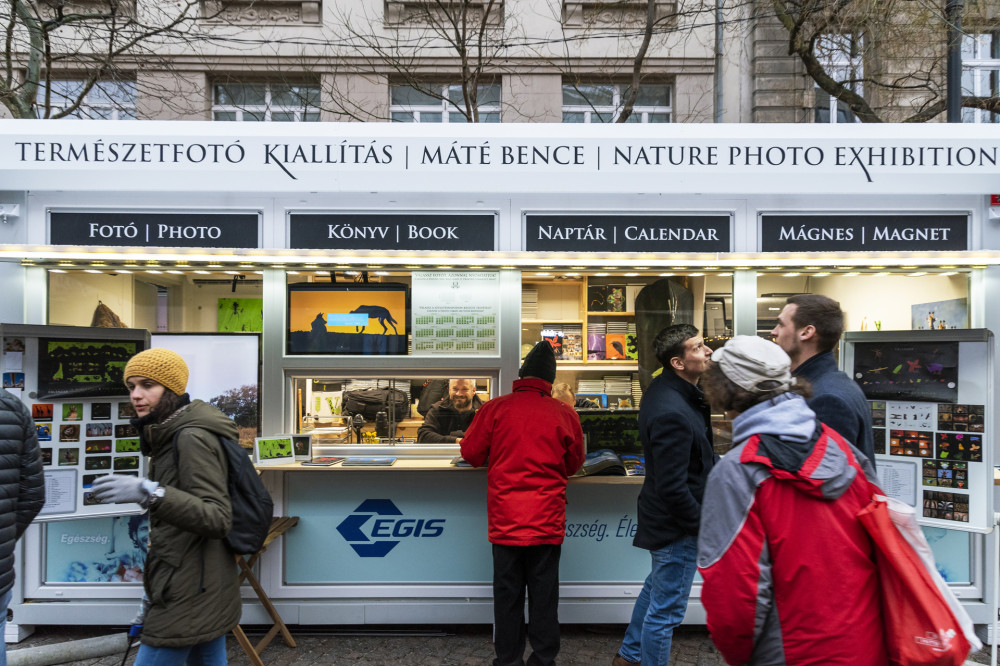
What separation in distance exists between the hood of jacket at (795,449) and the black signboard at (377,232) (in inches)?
105

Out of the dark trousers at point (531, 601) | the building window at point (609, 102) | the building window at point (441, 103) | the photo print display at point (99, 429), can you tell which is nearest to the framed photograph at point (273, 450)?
the photo print display at point (99, 429)

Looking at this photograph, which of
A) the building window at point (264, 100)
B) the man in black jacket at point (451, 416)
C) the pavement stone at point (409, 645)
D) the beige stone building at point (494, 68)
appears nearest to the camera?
the pavement stone at point (409, 645)

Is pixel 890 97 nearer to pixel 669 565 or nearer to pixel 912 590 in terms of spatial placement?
pixel 669 565

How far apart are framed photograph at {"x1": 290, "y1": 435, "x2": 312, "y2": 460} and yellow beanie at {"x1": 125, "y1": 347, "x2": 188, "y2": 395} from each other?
6.35 ft

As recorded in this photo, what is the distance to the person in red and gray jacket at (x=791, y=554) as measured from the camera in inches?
60.9

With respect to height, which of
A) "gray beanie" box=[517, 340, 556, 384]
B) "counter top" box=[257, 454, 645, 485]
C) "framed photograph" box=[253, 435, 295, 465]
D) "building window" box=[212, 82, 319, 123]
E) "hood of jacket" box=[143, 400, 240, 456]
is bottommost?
"counter top" box=[257, 454, 645, 485]

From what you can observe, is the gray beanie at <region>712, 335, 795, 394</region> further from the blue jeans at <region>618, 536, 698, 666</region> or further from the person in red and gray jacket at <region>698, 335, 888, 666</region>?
the blue jeans at <region>618, 536, 698, 666</region>

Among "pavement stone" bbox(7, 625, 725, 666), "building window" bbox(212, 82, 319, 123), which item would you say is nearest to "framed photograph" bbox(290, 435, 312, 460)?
"pavement stone" bbox(7, 625, 725, 666)

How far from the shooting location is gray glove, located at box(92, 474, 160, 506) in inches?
88.0

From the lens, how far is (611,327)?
5.59m

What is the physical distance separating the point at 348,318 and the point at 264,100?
6.82m

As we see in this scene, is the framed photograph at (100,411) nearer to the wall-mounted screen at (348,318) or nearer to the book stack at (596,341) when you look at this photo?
the wall-mounted screen at (348,318)

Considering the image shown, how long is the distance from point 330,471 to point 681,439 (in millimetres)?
2456

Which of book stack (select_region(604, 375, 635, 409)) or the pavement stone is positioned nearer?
the pavement stone
